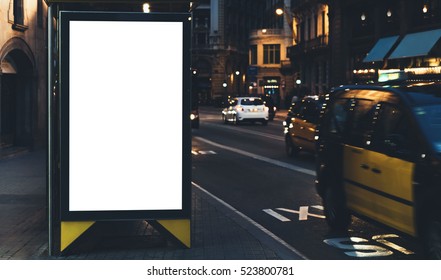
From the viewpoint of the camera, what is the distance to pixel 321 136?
31.5 ft

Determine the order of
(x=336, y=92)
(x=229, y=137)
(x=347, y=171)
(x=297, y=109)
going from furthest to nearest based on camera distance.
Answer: (x=229, y=137) → (x=297, y=109) → (x=336, y=92) → (x=347, y=171)

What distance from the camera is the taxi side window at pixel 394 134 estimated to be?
703cm

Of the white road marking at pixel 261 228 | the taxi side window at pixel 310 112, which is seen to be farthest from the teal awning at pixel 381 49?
the white road marking at pixel 261 228

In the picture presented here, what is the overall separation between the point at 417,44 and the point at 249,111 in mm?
10227

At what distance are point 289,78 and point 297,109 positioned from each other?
59.8 meters

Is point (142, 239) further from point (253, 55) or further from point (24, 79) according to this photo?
point (253, 55)

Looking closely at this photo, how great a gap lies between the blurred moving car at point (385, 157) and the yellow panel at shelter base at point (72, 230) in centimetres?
307

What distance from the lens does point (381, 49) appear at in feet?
124

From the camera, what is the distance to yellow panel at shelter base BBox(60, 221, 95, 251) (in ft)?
23.6

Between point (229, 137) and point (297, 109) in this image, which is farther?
point (229, 137)

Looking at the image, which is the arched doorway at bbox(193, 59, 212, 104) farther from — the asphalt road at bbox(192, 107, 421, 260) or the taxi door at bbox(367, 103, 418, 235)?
the taxi door at bbox(367, 103, 418, 235)
